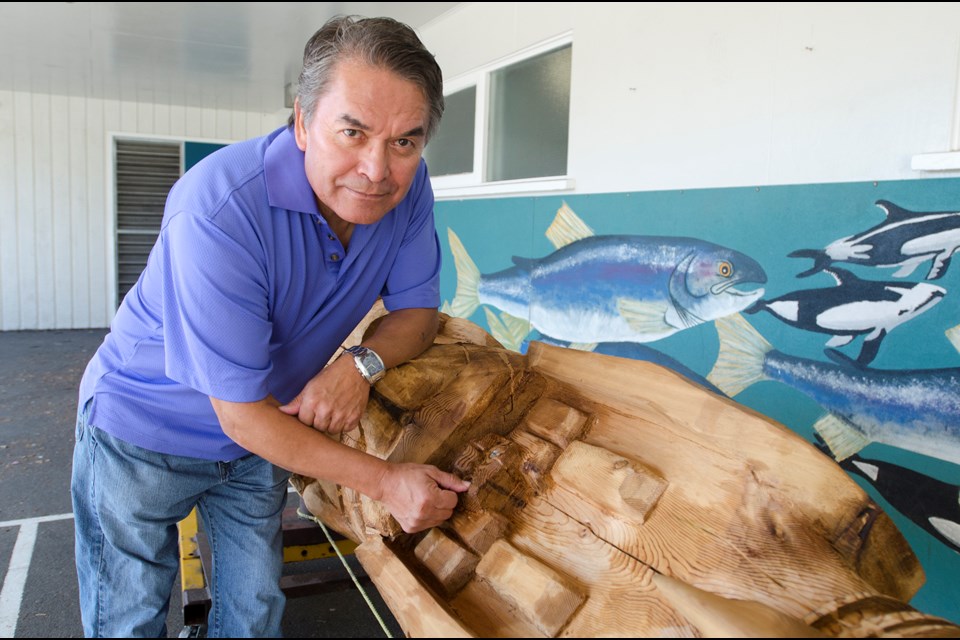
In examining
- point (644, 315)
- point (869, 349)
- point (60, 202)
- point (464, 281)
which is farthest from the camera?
point (60, 202)

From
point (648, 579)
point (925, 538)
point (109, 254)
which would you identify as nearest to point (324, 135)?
point (648, 579)

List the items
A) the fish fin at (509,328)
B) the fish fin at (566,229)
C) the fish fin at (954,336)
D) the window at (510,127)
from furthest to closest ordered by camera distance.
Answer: the fish fin at (509,328), the window at (510,127), the fish fin at (566,229), the fish fin at (954,336)

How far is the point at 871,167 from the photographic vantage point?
223 centimetres

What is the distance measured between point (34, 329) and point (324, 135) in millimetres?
8211

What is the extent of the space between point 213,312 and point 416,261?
0.58 m

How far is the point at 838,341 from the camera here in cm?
236

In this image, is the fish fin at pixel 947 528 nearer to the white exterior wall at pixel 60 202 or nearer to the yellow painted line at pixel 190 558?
the yellow painted line at pixel 190 558

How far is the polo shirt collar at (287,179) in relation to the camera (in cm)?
132

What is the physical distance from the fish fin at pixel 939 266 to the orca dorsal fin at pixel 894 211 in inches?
5.8

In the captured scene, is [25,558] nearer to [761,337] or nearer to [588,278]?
[588,278]

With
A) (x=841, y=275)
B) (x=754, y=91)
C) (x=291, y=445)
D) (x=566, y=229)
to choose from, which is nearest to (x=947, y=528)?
(x=841, y=275)

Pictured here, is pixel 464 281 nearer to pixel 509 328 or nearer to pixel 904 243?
pixel 509 328

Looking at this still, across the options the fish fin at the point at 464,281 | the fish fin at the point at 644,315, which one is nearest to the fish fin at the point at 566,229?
the fish fin at the point at 644,315

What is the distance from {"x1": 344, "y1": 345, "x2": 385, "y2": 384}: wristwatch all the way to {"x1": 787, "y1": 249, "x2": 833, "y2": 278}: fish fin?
163 centimetres
